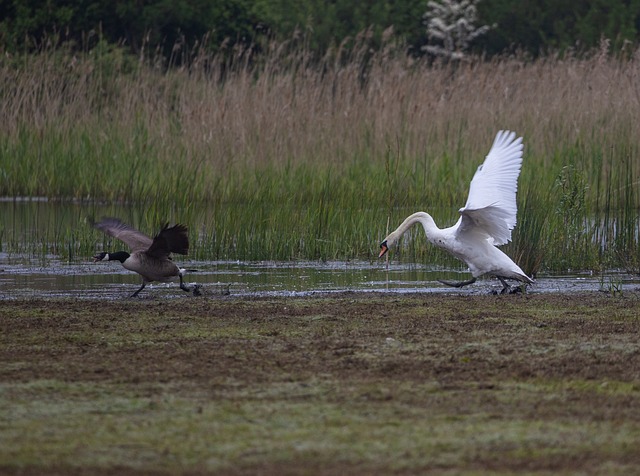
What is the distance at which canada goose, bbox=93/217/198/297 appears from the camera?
9.23 meters

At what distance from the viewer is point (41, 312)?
8.17m

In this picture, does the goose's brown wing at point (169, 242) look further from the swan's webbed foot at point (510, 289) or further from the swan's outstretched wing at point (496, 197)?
the swan's webbed foot at point (510, 289)

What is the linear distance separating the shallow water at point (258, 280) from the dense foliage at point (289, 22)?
12.9 m

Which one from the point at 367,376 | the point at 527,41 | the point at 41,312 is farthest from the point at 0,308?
the point at 527,41

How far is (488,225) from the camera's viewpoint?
384 inches

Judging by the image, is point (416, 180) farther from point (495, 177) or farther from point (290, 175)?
point (495, 177)

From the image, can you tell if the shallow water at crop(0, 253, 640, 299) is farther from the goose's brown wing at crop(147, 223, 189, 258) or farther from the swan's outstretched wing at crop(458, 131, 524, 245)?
the swan's outstretched wing at crop(458, 131, 524, 245)

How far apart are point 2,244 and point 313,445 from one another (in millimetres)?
8395

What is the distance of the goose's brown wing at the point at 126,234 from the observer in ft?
32.2

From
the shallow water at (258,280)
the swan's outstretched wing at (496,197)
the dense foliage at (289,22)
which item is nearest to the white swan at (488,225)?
the swan's outstretched wing at (496,197)

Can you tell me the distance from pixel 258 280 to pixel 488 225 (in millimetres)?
1965

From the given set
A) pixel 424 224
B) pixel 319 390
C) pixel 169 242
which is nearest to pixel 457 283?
pixel 424 224

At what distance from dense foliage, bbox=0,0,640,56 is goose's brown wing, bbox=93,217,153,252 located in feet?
45.0

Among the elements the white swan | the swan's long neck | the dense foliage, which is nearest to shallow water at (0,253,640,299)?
the white swan
